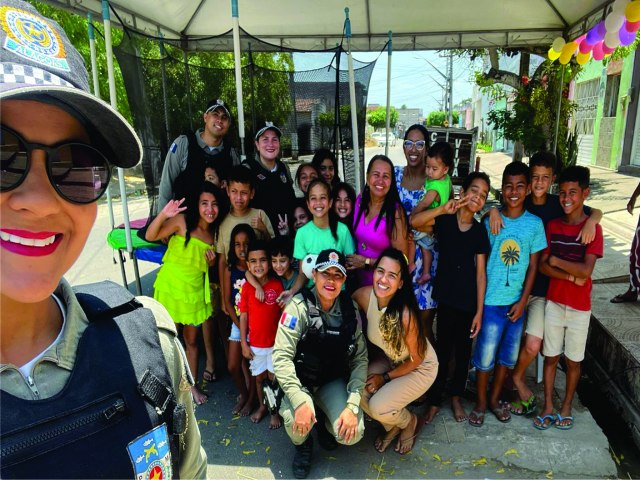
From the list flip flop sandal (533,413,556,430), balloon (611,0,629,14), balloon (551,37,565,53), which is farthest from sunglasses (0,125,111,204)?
balloon (551,37,565,53)

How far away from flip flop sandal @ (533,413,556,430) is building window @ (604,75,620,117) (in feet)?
50.2

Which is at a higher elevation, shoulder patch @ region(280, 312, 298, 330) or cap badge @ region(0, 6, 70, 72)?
cap badge @ region(0, 6, 70, 72)

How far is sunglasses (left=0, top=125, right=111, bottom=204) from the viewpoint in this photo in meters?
0.64

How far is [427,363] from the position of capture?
2773 millimetres

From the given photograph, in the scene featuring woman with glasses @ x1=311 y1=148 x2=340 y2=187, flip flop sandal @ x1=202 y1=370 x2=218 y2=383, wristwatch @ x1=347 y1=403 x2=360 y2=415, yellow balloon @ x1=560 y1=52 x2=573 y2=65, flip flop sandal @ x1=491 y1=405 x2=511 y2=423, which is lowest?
flip flop sandal @ x1=202 y1=370 x2=218 y2=383

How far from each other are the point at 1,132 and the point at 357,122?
4168mm

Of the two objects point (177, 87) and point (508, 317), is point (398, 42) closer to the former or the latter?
point (177, 87)

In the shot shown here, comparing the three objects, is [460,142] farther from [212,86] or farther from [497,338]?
[497,338]

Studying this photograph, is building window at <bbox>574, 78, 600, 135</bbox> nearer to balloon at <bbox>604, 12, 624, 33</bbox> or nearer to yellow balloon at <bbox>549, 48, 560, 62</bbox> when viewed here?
yellow balloon at <bbox>549, 48, 560, 62</bbox>

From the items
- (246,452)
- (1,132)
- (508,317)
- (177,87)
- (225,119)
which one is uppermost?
(177,87)

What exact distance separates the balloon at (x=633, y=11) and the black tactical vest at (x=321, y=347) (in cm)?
352

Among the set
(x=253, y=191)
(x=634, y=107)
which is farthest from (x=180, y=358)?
(x=634, y=107)

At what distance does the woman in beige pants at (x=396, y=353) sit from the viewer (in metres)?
2.64

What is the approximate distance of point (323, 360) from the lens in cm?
271
